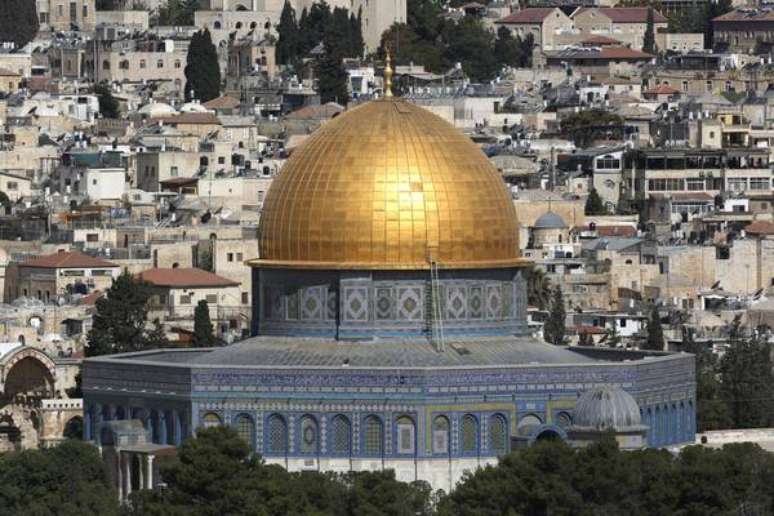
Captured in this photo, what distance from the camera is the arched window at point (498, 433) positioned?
3009 inches

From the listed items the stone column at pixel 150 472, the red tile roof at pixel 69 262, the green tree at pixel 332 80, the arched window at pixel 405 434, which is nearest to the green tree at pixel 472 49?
the green tree at pixel 332 80

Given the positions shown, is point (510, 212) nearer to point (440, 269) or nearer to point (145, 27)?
point (440, 269)

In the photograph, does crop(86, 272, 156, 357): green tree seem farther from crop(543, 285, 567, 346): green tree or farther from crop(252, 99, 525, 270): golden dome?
crop(252, 99, 525, 270): golden dome

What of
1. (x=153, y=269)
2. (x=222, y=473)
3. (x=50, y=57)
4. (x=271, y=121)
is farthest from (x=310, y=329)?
(x=50, y=57)

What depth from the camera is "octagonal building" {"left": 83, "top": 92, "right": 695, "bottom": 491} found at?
7631 cm

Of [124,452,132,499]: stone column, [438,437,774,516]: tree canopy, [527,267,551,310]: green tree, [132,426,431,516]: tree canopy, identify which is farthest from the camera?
[527,267,551,310]: green tree

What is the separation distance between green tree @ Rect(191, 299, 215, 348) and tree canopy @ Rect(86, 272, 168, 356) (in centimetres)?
75

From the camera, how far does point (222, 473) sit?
71375 millimetres

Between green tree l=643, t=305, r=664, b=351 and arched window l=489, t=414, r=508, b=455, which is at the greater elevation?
arched window l=489, t=414, r=508, b=455

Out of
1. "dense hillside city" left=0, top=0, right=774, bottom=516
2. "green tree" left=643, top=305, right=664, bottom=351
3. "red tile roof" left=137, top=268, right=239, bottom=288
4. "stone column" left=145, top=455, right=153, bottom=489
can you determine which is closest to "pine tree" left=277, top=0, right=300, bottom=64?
"dense hillside city" left=0, top=0, right=774, bottom=516

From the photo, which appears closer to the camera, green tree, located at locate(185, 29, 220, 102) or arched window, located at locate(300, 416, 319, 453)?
arched window, located at locate(300, 416, 319, 453)

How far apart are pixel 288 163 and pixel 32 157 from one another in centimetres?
5630

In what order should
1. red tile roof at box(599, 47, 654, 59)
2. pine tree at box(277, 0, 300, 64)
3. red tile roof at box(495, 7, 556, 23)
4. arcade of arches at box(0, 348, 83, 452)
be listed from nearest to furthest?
arcade of arches at box(0, 348, 83, 452), red tile roof at box(599, 47, 654, 59), pine tree at box(277, 0, 300, 64), red tile roof at box(495, 7, 556, 23)

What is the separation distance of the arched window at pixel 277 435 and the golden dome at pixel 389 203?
2924mm
